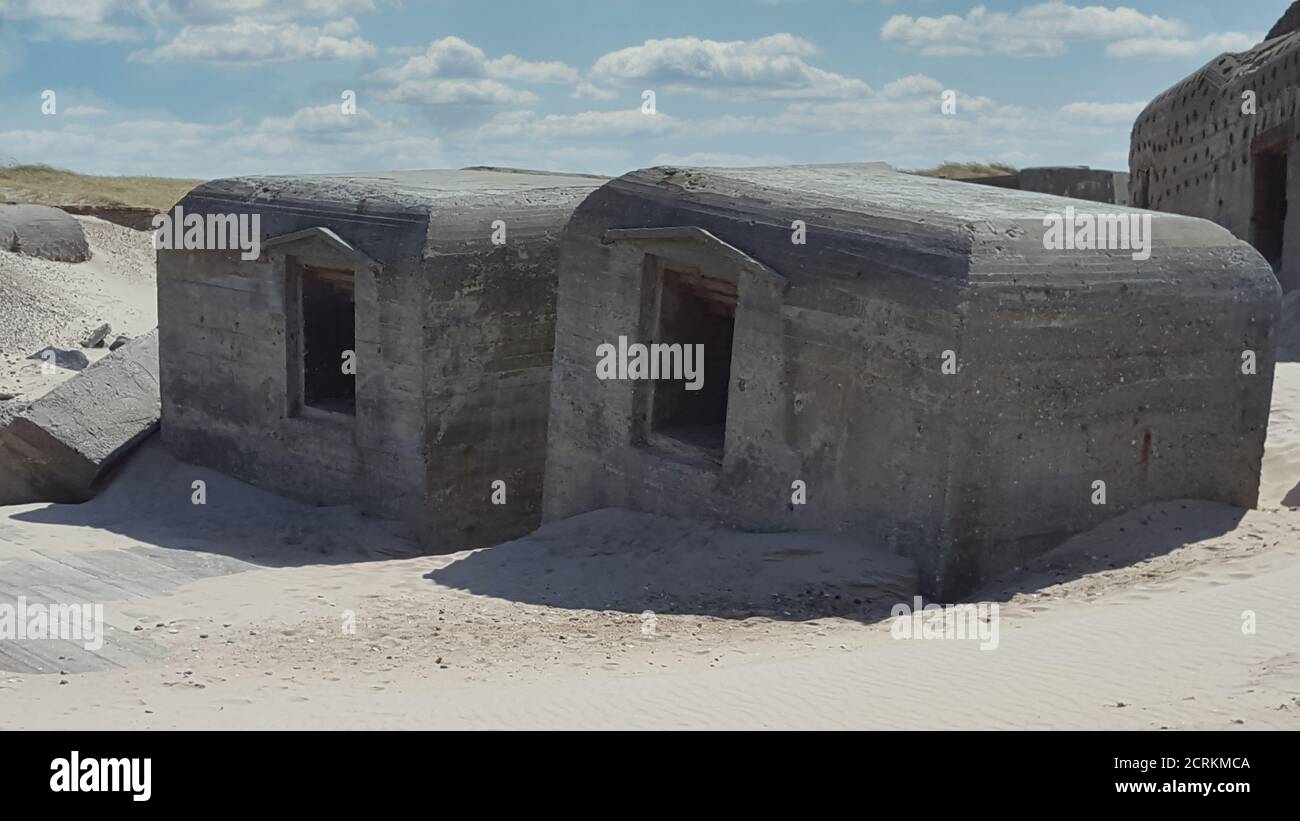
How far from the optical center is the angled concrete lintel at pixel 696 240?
10437 mm

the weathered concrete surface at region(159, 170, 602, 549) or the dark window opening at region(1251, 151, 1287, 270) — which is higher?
the dark window opening at region(1251, 151, 1287, 270)

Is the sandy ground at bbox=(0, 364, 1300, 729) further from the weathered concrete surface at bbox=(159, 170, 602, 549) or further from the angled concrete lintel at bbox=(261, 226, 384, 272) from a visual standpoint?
the angled concrete lintel at bbox=(261, 226, 384, 272)

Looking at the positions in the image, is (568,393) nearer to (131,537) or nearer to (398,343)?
(398,343)

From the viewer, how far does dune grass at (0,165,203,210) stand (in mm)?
38812

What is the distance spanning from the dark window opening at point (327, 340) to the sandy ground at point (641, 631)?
138cm

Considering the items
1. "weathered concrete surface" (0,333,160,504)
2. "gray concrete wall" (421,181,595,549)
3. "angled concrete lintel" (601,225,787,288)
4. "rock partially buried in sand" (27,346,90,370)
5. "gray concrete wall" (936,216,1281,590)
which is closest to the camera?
"gray concrete wall" (936,216,1281,590)

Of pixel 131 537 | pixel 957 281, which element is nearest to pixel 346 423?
pixel 131 537

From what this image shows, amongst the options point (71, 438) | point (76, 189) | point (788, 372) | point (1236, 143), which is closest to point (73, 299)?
point (71, 438)

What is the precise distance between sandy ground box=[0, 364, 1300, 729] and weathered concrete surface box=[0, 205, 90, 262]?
54.8ft

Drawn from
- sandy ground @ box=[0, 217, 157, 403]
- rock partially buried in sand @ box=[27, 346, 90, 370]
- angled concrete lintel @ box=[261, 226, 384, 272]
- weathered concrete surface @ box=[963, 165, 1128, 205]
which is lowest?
rock partially buried in sand @ box=[27, 346, 90, 370]

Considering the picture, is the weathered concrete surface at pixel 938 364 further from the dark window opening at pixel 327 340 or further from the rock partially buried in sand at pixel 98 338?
the rock partially buried in sand at pixel 98 338

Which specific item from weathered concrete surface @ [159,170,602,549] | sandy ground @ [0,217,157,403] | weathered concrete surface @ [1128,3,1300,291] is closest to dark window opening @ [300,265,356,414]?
weathered concrete surface @ [159,170,602,549]

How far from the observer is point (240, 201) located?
14.1m

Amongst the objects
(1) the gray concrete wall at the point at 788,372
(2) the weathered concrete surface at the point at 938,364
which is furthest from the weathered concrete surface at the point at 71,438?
(2) the weathered concrete surface at the point at 938,364
